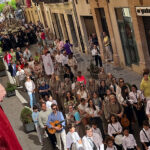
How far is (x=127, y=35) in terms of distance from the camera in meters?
21.4

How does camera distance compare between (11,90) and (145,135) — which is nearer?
(145,135)

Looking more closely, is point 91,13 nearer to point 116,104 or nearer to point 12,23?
point 116,104

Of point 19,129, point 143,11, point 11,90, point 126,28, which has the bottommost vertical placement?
point 19,129

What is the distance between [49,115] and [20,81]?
977 cm

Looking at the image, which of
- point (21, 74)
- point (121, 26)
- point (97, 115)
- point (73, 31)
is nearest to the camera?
point (97, 115)

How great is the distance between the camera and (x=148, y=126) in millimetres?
10016

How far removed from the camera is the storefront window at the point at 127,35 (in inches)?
811

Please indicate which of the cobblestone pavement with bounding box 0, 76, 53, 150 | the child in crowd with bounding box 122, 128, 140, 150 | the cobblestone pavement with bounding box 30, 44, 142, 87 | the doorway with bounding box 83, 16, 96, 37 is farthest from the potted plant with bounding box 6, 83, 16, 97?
the child in crowd with bounding box 122, 128, 140, 150

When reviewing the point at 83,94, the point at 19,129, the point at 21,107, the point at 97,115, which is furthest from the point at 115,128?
the point at 21,107

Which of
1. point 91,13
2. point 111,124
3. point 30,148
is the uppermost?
point 91,13

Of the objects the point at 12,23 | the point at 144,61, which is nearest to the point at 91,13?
the point at 144,61

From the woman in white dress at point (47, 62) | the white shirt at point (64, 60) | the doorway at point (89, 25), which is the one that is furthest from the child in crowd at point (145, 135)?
the doorway at point (89, 25)

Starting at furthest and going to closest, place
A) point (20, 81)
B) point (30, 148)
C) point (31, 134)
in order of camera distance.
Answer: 1. point (20, 81)
2. point (31, 134)
3. point (30, 148)

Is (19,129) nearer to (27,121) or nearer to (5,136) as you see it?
(27,121)
